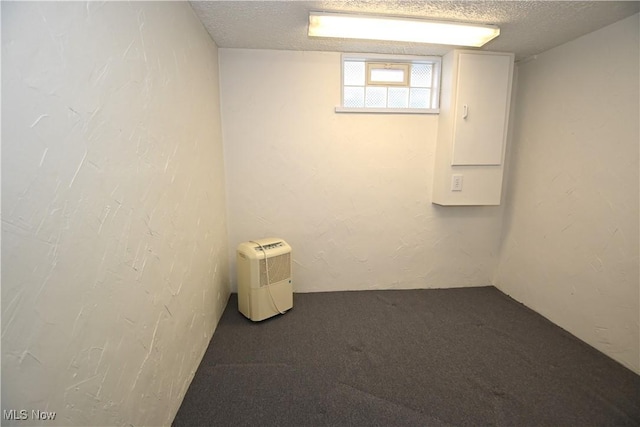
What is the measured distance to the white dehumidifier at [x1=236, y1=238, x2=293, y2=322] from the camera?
2111mm

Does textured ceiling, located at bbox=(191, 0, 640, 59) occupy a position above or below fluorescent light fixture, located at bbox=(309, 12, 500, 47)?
above

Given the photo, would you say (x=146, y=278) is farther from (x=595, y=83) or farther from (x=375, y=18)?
(x=595, y=83)

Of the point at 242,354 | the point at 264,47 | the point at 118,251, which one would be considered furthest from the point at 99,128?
the point at 264,47

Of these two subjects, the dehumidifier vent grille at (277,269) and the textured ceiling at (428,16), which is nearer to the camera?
the textured ceiling at (428,16)

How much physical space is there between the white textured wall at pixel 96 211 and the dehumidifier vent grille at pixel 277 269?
24.4 inches

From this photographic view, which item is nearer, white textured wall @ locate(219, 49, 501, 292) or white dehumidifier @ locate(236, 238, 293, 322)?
white dehumidifier @ locate(236, 238, 293, 322)

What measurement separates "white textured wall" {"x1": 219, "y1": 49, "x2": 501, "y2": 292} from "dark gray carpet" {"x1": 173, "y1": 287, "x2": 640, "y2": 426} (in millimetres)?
469

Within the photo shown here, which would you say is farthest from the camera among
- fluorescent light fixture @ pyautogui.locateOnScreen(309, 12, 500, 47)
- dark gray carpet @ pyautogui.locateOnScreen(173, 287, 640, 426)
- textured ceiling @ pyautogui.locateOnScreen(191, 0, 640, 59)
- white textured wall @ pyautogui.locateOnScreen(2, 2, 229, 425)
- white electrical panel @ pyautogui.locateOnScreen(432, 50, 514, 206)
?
white electrical panel @ pyautogui.locateOnScreen(432, 50, 514, 206)

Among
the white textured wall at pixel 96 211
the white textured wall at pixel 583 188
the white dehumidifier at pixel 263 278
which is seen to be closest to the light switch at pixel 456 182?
the white textured wall at pixel 583 188

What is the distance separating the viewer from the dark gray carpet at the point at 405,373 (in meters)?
1.42

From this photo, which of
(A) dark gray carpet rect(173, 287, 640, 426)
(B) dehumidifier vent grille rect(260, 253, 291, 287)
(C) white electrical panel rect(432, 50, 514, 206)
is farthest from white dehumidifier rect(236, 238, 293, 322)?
(C) white electrical panel rect(432, 50, 514, 206)

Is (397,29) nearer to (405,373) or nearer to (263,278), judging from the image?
(263,278)

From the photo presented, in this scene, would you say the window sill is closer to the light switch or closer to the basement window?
the basement window

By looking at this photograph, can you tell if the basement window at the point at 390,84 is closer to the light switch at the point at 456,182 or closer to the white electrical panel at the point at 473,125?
the white electrical panel at the point at 473,125
